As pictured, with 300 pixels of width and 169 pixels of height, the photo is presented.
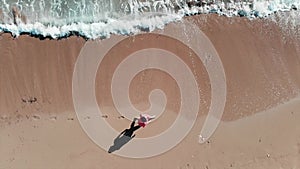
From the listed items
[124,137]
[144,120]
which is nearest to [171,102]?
[144,120]

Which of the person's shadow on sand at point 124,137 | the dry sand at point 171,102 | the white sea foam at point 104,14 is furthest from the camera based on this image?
the white sea foam at point 104,14

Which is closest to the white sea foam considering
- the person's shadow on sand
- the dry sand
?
the dry sand

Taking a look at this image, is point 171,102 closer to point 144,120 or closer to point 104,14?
point 144,120

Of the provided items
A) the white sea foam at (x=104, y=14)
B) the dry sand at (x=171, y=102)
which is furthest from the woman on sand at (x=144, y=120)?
the white sea foam at (x=104, y=14)

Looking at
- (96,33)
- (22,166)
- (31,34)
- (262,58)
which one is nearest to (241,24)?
(262,58)

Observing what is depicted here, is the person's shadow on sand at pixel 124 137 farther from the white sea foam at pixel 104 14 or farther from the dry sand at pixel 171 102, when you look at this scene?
the white sea foam at pixel 104 14

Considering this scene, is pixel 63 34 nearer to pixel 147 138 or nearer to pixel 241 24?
pixel 147 138
